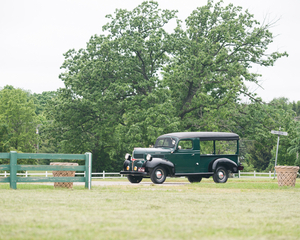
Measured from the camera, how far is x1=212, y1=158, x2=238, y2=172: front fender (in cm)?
2064

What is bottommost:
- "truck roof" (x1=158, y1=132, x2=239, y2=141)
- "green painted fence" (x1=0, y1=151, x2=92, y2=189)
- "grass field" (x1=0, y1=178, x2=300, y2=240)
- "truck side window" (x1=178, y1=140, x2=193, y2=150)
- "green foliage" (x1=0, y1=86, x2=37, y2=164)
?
"grass field" (x1=0, y1=178, x2=300, y2=240)

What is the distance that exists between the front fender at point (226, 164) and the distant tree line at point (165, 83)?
1217cm

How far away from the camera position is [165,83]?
119 feet

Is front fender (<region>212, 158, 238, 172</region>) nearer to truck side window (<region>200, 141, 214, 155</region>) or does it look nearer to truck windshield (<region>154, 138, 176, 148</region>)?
Answer: truck windshield (<region>154, 138, 176, 148</region>)

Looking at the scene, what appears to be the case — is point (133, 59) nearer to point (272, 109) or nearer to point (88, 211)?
point (272, 109)

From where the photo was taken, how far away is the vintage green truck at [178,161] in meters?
19.5

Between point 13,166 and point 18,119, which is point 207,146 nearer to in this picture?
point 13,166

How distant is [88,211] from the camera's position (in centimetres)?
847

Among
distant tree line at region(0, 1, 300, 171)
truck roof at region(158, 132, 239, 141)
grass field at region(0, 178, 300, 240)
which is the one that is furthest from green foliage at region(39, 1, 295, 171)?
grass field at region(0, 178, 300, 240)

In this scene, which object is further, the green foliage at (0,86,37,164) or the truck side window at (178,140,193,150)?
the green foliage at (0,86,37,164)

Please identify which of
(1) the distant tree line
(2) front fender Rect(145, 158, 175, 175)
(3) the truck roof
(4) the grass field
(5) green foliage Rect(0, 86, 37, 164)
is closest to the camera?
(4) the grass field

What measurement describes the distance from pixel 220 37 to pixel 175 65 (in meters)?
4.90

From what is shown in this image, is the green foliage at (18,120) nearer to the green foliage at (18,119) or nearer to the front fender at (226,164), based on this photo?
the green foliage at (18,119)

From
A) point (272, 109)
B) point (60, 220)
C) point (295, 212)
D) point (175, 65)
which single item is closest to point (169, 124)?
point (175, 65)
